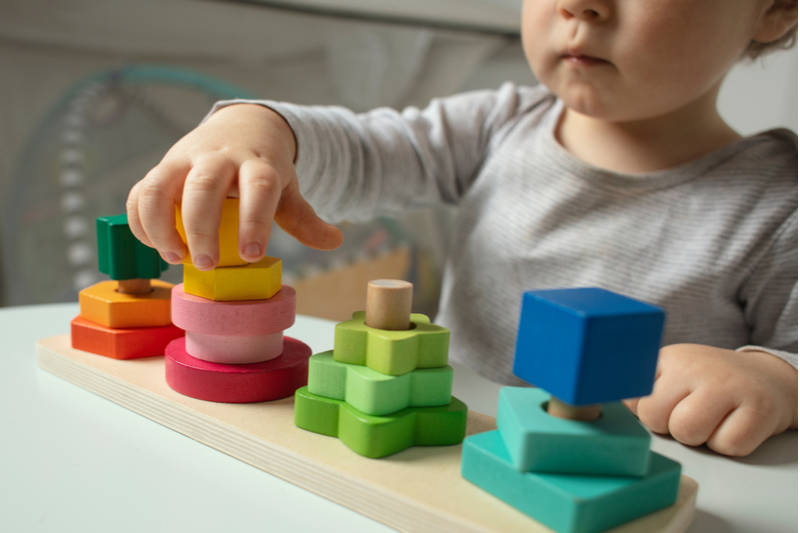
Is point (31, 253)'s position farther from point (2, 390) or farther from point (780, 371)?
point (780, 371)

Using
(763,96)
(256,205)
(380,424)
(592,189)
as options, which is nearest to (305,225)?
(256,205)

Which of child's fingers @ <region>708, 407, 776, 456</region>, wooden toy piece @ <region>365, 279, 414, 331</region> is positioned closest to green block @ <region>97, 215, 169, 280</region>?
wooden toy piece @ <region>365, 279, 414, 331</region>

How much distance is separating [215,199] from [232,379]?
0.12m

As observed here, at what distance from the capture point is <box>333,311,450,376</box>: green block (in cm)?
34

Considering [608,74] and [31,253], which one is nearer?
[608,74]

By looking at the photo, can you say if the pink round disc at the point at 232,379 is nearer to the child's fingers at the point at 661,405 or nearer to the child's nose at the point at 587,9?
the child's fingers at the point at 661,405

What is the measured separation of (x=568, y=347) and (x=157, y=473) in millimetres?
236

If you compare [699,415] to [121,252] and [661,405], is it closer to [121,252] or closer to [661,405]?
[661,405]

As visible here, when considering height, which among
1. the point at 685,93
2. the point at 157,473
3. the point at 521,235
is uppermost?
the point at 685,93

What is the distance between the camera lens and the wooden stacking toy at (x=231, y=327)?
0.39 metres

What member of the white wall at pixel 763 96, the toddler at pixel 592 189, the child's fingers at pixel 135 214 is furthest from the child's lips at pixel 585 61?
the white wall at pixel 763 96

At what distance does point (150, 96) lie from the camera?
990 mm

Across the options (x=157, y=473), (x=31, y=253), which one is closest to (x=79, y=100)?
(x=31, y=253)

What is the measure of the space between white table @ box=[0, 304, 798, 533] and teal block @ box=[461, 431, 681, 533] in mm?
49
